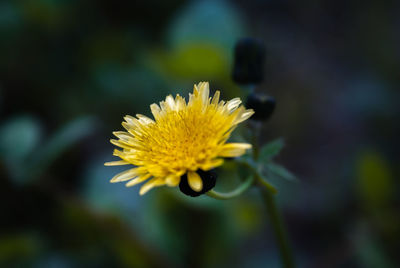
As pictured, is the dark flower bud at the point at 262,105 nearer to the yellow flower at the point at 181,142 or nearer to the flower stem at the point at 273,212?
the flower stem at the point at 273,212

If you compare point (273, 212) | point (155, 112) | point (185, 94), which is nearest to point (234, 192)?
point (273, 212)

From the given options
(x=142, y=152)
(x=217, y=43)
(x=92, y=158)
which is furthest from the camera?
(x=92, y=158)

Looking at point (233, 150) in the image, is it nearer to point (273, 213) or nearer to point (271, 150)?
point (271, 150)

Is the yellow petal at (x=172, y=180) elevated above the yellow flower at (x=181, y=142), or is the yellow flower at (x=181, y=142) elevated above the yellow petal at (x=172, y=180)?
the yellow flower at (x=181, y=142)

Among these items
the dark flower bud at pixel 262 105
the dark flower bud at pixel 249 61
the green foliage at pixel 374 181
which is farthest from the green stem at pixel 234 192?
the green foliage at pixel 374 181

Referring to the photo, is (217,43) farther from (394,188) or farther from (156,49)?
(394,188)

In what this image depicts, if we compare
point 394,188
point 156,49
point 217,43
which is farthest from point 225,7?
point 394,188
